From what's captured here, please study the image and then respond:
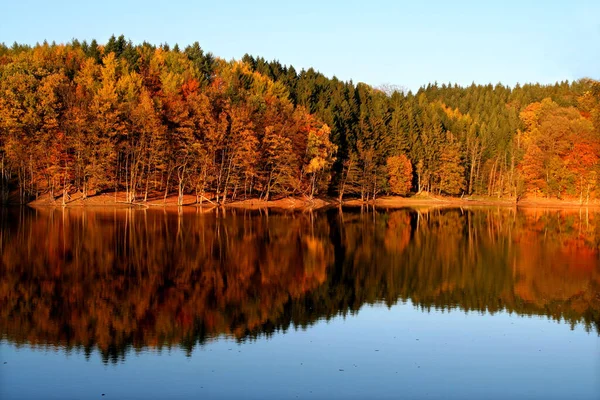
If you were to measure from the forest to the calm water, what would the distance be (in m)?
33.9

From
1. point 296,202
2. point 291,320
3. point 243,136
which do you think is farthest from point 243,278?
point 296,202

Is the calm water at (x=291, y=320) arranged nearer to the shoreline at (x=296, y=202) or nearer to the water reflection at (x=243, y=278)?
the water reflection at (x=243, y=278)

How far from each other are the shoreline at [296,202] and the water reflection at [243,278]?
24094 millimetres

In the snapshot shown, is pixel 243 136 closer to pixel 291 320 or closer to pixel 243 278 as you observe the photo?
pixel 243 278

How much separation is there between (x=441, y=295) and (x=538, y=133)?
87349 mm

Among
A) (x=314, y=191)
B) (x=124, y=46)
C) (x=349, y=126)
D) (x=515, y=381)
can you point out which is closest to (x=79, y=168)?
(x=314, y=191)

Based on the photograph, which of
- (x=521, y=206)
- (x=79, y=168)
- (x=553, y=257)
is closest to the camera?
(x=553, y=257)

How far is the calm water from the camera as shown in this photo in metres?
12.7

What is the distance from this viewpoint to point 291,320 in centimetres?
1797

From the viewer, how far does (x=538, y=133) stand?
101625 millimetres

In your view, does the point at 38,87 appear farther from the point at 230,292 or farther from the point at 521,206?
the point at 521,206

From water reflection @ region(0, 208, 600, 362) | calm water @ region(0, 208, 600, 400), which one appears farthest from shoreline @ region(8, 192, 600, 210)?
calm water @ region(0, 208, 600, 400)

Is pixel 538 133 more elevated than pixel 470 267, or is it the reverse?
pixel 538 133

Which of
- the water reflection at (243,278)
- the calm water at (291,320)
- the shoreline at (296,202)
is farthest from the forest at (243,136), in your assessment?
Result: the calm water at (291,320)
